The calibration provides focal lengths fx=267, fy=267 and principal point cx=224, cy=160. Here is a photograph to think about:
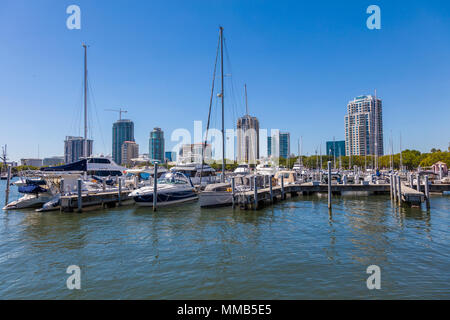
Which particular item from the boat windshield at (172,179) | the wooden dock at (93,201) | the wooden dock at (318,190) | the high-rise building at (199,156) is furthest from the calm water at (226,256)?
the high-rise building at (199,156)

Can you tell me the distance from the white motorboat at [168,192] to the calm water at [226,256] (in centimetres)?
430

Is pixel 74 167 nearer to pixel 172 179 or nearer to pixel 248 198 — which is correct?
pixel 172 179

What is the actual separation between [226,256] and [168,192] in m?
15.4

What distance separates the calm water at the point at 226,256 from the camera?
881 centimetres

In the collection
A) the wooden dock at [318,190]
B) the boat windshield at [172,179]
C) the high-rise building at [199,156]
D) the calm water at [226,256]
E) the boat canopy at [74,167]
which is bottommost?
the calm water at [226,256]

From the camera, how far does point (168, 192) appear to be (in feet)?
86.0

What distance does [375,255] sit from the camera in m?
11.9

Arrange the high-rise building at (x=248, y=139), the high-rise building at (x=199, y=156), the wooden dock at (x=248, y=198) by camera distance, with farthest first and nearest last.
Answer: the high-rise building at (x=248, y=139)
the high-rise building at (x=199, y=156)
the wooden dock at (x=248, y=198)

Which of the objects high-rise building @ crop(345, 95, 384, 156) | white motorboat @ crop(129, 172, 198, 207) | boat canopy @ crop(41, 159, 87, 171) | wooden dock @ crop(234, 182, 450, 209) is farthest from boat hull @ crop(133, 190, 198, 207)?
high-rise building @ crop(345, 95, 384, 156)

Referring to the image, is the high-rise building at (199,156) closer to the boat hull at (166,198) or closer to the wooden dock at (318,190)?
the boat hull at (166,198)

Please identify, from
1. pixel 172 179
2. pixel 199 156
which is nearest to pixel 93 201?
pixel 172 179

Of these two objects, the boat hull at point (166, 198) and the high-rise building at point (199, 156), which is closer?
the boat hull at point (166, 198)
